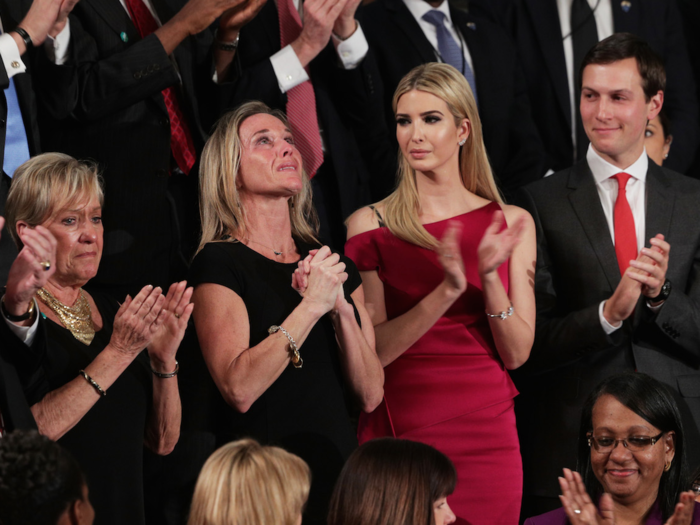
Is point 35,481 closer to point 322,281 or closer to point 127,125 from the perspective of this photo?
point 322,281

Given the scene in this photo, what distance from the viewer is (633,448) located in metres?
2.81

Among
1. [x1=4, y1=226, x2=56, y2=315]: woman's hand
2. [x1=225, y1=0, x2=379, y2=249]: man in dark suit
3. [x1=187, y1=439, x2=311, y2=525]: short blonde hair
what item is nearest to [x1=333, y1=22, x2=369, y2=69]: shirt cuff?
[x1=225, y1=0, x2=379, y2=249]: man in dark suit

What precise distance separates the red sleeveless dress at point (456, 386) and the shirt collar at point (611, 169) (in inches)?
17.9

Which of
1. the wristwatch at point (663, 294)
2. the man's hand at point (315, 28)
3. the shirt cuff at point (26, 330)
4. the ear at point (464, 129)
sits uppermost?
the man's hand at point (315, 28)

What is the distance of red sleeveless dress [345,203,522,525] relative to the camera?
314cm

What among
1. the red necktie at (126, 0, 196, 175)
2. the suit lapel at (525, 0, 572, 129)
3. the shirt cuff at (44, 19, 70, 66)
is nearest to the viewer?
the shirt cuff at (44, 19, 70, 66)

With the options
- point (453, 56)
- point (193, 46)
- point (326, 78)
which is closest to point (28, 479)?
point (193, 46)

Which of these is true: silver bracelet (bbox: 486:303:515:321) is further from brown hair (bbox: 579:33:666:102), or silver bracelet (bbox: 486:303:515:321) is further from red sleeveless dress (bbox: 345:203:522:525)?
brown hair (bbox: 579:33:666:102)

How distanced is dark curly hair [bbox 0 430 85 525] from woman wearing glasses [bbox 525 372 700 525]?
53.3 inches

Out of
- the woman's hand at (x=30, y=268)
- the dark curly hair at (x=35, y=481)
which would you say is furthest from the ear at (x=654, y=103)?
the dark curly hair at (x=35, y=481)

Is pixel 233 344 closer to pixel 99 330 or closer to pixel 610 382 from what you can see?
pixel 99 330

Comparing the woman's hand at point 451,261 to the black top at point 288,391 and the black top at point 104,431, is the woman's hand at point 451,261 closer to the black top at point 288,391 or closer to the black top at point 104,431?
the black top at point 288,391

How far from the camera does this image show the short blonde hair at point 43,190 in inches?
109

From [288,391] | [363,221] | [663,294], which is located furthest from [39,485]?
[663,294]
